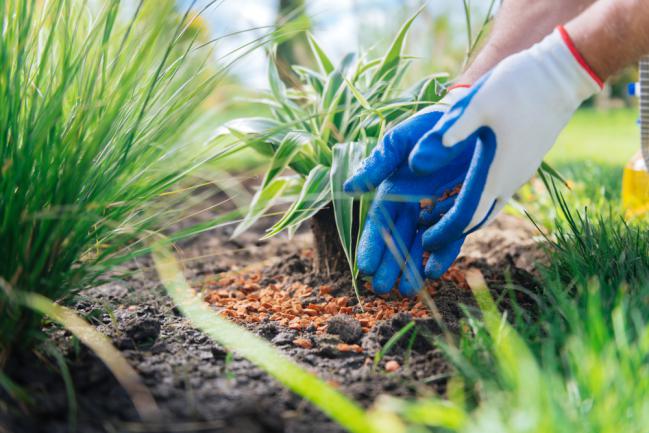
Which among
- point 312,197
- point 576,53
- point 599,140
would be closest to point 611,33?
point 576,53

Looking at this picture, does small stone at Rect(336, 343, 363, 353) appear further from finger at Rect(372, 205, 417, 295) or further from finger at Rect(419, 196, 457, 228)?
finger at Rect(419, 196, 457, 228)

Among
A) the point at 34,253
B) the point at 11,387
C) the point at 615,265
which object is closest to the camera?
the point at 11,387

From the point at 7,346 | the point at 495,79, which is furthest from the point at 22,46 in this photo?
the point at 495,79

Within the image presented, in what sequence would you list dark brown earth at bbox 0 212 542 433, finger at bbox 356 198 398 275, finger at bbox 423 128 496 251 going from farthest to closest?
finger at bbox 356 198 398 275 → finger at bbox 423 128 496 251 → dark brown earth at bbox 0 212 542 433

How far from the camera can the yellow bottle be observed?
101 inches

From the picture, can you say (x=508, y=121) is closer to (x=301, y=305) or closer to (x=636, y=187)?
(x=301, y=305)

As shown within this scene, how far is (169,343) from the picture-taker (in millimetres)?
1461

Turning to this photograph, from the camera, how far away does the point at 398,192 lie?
1736 millimetres

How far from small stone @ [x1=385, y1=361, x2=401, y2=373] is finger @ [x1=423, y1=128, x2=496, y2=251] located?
424mm

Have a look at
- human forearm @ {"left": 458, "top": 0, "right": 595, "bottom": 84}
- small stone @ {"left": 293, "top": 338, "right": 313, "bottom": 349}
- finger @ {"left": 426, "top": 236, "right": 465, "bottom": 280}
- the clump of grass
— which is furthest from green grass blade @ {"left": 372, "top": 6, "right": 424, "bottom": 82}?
small stone @ {"left": 293, "top": 338, "right": 313, "bottom": 349}

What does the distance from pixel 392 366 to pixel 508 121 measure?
2.14ft

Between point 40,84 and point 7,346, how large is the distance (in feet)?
1.80

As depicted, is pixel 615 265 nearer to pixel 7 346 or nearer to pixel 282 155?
pixel 282 155

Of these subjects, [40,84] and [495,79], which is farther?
[495,79]
